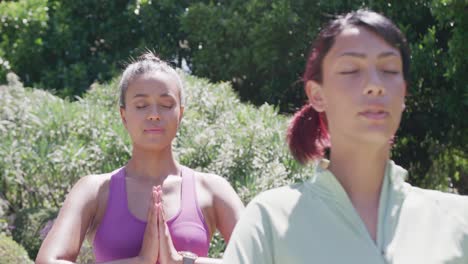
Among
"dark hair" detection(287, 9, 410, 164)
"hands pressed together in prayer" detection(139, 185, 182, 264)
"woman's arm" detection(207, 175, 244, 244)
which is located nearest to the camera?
"dark hair" detection(287, 9, 410, 164)

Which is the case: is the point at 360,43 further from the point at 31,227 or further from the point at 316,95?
the point at 31,227

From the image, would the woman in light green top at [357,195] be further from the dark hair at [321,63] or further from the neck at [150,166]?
the neck at [150,166]

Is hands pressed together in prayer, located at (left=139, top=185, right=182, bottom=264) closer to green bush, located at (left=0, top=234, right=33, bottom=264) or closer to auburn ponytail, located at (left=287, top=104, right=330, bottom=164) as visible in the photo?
auburn ponytail, located at (left=287, top=104, right=330, bottom=164)

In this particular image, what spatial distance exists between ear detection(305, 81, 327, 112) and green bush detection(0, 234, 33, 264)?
367 cm

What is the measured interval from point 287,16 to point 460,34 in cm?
198

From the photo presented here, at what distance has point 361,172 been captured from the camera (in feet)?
6.41

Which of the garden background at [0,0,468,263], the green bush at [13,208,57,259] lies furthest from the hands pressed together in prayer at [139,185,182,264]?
the green bush at [13,208,57,259]

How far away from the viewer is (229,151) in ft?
19.6

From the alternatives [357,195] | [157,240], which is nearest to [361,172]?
[357,195]

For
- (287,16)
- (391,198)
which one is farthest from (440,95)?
(391,198)

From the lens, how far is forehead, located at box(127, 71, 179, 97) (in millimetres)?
Answer: 2963

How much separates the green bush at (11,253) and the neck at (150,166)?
2655 millimetres

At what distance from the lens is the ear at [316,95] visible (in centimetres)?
206

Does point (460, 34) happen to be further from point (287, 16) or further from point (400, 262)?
point (400, 262)
